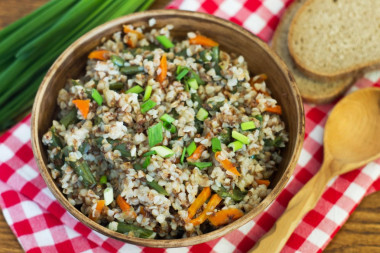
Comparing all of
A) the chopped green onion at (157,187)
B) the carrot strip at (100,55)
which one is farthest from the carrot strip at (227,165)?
the carrot strip at (100,55)

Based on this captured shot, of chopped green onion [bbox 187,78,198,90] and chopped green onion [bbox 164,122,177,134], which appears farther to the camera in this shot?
chopped green onion [bbox 187,78,198,90]

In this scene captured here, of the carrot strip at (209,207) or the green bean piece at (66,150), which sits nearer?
the carrot strip at (209,207)

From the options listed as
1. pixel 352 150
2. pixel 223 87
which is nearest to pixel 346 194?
pixel 352 150

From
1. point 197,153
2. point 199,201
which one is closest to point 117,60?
point 197,153

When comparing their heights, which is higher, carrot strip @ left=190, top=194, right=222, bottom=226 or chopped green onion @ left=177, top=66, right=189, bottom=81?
chopped green onion @ left=177, top=66, right=189, bottom=81

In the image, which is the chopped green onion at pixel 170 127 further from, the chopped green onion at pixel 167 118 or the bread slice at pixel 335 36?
the bread slice at pixel 335 36

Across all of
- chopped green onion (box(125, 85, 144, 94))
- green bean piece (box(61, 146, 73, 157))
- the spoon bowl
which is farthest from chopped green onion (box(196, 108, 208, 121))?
the spoon bowl

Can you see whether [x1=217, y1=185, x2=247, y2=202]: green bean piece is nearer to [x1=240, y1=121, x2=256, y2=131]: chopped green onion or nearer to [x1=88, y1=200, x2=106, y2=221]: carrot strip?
[x1=240, y1=121, x2=256, y2=131]: chopped green onion
